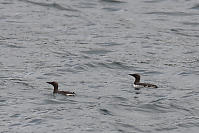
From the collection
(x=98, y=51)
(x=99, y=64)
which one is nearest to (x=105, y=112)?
(x=99, y=64)

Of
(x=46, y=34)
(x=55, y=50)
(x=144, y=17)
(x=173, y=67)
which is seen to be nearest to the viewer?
(x=173, y=67)

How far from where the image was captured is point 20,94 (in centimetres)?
2589

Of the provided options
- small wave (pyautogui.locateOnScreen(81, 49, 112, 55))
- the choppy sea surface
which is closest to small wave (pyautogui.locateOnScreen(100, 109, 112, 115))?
the choppy sea surface

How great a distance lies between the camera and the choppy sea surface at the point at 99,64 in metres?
23.4

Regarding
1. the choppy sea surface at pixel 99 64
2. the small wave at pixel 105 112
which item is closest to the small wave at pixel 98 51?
the choppy sea surface at pixel 99 64

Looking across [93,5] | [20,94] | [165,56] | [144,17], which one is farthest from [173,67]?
[93,5]

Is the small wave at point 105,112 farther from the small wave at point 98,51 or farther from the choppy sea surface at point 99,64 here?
the small wave at point 98,51

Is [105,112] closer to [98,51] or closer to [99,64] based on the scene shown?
[99,64]

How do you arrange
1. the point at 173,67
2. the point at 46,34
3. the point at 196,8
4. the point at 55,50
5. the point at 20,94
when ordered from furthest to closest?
the point at 196,8, the point at 46,34, the point at 55,50, the point at 173,67, the point at 20,94

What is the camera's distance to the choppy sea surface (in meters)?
23.4

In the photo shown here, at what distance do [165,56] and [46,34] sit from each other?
5722mm

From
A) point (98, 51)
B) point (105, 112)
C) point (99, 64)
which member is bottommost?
point (105, 112)

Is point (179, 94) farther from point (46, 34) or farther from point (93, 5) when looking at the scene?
point (93, 5)

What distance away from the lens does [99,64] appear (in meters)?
30.7
